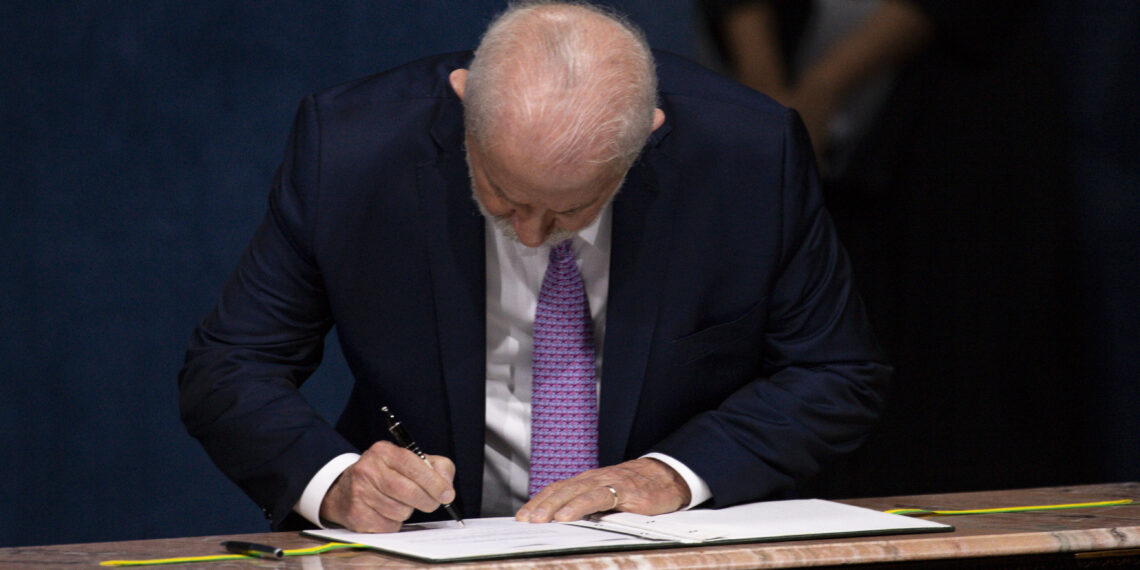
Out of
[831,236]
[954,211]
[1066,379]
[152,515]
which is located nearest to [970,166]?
[954,211]

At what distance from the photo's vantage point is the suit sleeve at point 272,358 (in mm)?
1732

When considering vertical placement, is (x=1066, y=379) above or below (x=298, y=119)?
below

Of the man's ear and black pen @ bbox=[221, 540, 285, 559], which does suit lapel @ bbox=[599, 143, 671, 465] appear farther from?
black pen @ bbox=[221, 540, 285, 559]

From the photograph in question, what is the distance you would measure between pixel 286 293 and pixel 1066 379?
2.58 meters

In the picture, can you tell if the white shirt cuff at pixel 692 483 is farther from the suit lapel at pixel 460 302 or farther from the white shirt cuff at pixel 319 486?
the white shirt cuff at pixel 319 486

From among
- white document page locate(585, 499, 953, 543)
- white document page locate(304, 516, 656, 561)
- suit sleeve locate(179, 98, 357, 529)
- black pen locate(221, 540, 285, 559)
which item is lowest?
white document page locate(585, 499, 953, 543)

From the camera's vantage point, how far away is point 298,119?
196 centimetres

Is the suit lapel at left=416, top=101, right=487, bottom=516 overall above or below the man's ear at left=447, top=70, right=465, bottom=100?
below

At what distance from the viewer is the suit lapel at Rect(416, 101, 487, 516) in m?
1.90

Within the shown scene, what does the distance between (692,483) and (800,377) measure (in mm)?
304

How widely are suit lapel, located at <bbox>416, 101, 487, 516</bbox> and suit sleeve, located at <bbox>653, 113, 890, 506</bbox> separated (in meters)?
0.29

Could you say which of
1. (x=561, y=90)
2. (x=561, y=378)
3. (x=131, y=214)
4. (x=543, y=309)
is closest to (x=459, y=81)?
(x=561, y=90)

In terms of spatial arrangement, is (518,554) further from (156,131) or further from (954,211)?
(954,211)

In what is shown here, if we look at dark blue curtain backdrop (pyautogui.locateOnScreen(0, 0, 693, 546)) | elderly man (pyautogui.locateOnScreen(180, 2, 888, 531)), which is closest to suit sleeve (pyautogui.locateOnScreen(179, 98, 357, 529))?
elderly man (pyautogui.locateOnScreen(180, 2, 888, 531))
